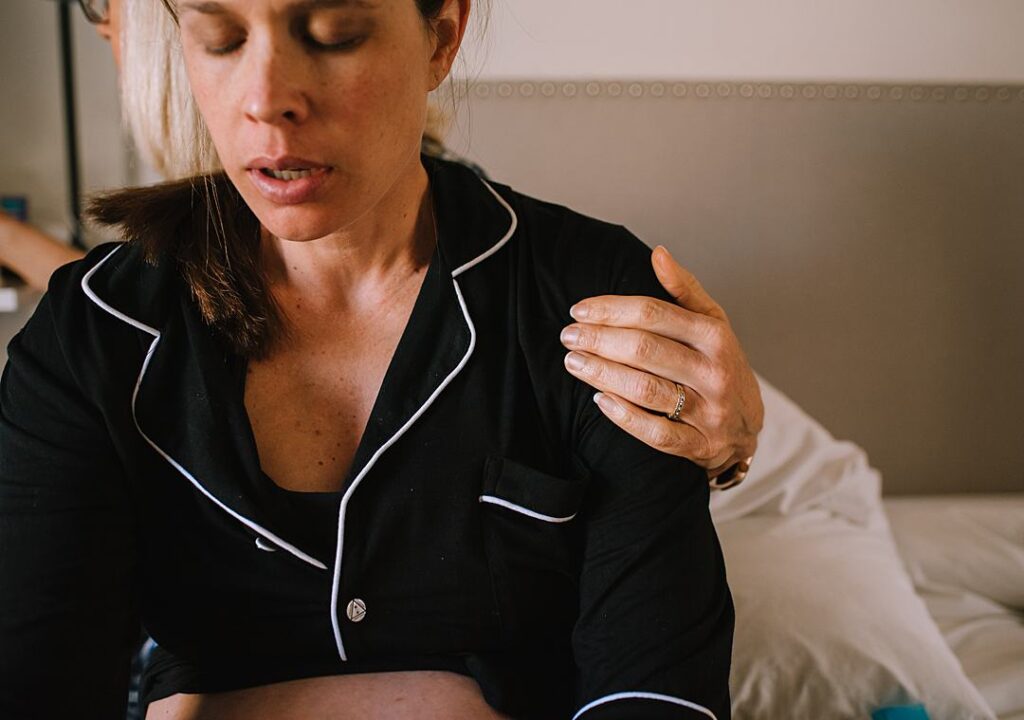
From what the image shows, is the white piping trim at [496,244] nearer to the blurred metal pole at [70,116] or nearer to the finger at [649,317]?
the finger at [649,317]

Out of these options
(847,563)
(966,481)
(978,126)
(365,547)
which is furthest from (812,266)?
(365,547)

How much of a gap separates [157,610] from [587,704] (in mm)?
403

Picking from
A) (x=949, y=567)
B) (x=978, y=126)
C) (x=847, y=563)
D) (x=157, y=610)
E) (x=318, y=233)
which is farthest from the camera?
(x=978, y=126)

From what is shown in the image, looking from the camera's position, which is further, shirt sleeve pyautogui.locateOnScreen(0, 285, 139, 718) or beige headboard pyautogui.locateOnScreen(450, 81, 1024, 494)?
beige headboard pyautogui.locateOnScreen(450, 81, 1024, 494)

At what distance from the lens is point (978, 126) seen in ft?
5.88

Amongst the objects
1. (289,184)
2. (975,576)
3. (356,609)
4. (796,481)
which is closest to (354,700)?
(356,609)

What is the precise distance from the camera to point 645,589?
0.81 m

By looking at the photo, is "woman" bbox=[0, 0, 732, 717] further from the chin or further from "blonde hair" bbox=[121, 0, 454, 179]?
"blonde hair" bbox=[121, 0, 454, 179]

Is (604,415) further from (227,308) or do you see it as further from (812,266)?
(812,266)

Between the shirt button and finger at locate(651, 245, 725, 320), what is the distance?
1.28 ft

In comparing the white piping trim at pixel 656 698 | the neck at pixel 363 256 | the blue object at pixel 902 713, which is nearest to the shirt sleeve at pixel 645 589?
the white piping trim at pixel 656 698

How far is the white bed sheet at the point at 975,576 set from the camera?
127cm

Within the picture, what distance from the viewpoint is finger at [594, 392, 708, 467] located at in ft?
2.64

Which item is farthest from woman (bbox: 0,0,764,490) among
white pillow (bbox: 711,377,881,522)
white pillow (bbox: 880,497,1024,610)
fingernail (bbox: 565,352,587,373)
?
white pillow (bbox: 880,497,1024,610)
